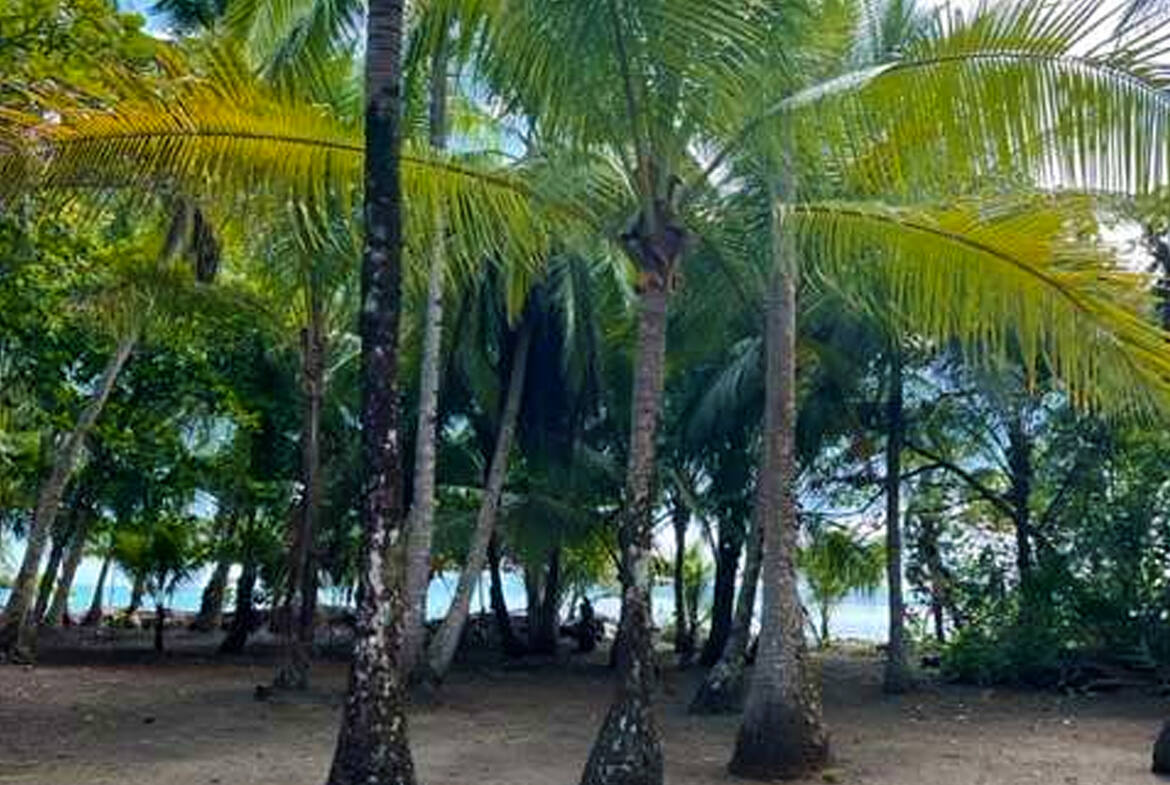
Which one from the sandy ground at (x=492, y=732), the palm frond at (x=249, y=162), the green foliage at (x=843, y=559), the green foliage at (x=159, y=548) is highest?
the palm frond at (x=249, y=162)

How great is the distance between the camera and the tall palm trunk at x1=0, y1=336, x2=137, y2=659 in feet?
53.7

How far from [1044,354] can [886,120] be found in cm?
176

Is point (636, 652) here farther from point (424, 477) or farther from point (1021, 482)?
point (1021, 482)

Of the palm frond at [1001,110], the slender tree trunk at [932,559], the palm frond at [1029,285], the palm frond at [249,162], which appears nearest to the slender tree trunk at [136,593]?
the slender tree trunk at [932,559]

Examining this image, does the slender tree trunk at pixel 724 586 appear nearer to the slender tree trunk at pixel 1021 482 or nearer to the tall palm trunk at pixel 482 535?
the slender tree trunk at pixel 1021 482

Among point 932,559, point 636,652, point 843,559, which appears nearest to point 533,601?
point 843,559

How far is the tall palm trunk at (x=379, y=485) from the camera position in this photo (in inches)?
250

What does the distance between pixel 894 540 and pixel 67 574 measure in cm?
1746

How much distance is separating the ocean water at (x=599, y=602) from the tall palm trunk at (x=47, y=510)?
248 inches

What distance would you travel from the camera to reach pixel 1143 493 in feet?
59.1

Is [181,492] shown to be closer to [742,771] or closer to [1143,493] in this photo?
[742,771]

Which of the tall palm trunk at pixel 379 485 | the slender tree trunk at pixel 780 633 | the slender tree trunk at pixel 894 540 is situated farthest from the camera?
the slender tree trunk at pixel 894 540

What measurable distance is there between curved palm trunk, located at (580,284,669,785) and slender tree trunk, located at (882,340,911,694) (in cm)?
949

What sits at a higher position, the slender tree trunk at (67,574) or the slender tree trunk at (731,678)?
the slender tree trunk at (67,574)
